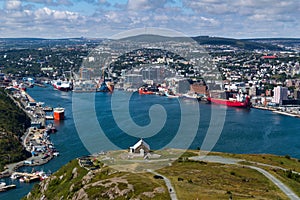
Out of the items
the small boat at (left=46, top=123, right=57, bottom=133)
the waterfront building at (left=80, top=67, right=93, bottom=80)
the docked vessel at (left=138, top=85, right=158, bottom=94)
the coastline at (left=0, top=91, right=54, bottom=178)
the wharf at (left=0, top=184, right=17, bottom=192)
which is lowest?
the wharf at (left=0, top=184, right=17, bottom=192)

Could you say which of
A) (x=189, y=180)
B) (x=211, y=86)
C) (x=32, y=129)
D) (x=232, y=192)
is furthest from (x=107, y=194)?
(x=211, y=86)

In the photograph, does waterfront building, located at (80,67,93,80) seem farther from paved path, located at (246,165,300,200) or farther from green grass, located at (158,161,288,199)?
paved path, located at (246,165,300,200)

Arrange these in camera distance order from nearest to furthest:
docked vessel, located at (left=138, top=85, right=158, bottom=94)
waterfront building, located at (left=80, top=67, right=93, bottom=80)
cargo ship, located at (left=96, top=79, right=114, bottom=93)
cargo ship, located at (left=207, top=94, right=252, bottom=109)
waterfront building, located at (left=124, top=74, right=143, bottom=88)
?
cargo ship, located at (left=207, top=94, right=252, bottom=109)
cargo ship, located at (left=96, top=79, right=114, bottom=93)
docked vessel, located at (left=138, top=85, right=158, bottom=94)
waterfront building, located at (left=124, top=74, right=143, bottom=88)
waterfront building, located at (left=80, top=67, right=93, bottom=80)

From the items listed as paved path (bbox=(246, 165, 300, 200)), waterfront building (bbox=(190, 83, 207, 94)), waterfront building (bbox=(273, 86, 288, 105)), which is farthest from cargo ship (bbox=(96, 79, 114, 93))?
paved path (bbox=(246, 165, 300, 200))

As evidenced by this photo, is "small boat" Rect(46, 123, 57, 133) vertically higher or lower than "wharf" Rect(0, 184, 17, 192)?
higher

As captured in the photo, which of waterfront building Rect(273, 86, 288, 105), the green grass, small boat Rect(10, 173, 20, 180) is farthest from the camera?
waterfront building Rect(273, 86, 288, 105)

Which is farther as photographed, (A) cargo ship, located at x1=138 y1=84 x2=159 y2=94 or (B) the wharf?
(A) cargo ship, located at x1=138 y1=84 x2=159 y2=94

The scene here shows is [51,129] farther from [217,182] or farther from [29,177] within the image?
[217,182]
